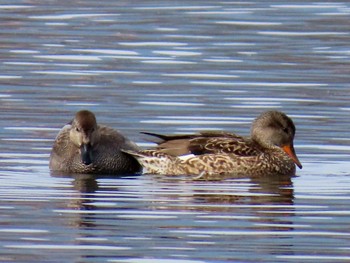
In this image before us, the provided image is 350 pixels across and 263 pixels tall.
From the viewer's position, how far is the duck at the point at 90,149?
16391mm

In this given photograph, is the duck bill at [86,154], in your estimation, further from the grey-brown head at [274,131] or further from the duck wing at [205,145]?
the grey-brown head at [274,131]

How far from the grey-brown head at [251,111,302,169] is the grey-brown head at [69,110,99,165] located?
5.24 feet

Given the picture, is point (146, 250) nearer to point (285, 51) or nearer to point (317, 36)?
point (285, 51)

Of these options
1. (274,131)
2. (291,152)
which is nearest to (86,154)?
(274,131)

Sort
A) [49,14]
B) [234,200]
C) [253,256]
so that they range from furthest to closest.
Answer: [49,14] → [234,200] → [253,256]

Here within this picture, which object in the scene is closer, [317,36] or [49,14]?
[317,36]

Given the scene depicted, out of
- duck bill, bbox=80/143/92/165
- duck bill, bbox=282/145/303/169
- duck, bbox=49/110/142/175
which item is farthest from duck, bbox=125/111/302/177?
duck bill, bbox=80/143/92/165

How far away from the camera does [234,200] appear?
14.4 metres

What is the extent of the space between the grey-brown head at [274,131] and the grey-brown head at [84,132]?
1597mm

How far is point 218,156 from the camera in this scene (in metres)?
16.5

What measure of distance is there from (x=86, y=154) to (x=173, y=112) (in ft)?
9.27

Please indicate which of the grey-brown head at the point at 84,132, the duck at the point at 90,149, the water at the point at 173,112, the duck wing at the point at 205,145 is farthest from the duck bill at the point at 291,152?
the grey-brown head at the point at 84,132

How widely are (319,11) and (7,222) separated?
16843 millimetres

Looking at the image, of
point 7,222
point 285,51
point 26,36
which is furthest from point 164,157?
point 26,36
